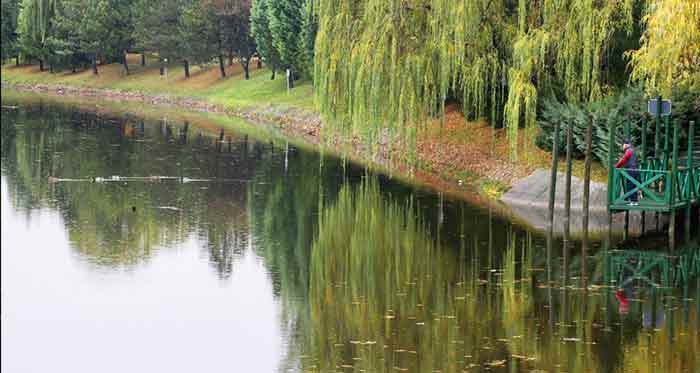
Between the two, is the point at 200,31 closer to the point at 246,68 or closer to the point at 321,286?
the point at 246,68

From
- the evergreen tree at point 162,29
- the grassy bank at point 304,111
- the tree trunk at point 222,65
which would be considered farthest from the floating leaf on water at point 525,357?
the evergreen tree at point 162,29

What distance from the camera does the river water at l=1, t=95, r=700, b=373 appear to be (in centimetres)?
1881

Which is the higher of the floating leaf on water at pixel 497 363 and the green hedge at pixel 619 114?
the green hedge at pixel 619 114

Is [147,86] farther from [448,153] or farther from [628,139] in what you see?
[628,139]

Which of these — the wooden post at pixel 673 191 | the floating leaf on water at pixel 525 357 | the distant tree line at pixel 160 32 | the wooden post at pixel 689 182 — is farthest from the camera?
the distant tree line at pixel 160 32

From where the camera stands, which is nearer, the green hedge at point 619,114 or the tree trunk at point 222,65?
the green hedge at point 619,114

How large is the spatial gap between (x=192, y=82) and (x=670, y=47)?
6373cm

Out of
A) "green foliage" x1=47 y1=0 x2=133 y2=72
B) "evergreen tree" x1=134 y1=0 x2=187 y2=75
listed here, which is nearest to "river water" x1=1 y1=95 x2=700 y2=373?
"evergreen tree" x1=134 y1=0 x2=187 y2=75

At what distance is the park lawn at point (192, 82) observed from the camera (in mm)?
73938

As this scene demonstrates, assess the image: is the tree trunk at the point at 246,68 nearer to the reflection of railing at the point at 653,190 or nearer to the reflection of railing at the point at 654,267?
the reflection of railing at the point at 653,190

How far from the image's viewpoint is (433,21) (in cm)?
3491

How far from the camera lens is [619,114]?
32.8 metres

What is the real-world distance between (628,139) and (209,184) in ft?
47.6

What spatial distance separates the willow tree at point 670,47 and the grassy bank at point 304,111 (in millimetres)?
3818
